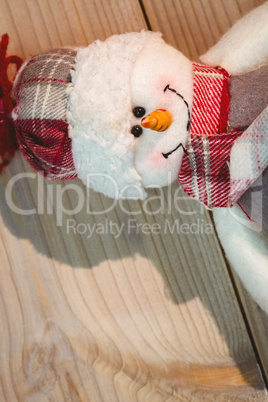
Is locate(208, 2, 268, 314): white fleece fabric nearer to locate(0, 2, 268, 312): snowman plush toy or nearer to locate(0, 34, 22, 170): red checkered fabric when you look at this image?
locate(0, 2, 268, 312): snowman plush toy

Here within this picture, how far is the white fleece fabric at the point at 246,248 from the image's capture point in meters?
0.49

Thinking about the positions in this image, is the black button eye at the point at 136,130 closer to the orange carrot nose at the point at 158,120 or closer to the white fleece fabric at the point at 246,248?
the orange carrot nose at the point at 158,120

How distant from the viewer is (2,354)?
0.59 meters

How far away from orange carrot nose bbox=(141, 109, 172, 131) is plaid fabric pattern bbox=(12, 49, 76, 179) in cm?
10

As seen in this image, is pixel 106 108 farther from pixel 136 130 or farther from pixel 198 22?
pixel 198 22

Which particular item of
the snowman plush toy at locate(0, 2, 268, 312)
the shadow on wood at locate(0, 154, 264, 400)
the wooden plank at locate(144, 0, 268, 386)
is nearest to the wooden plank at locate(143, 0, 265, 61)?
the wooden plank at locate(144, 0, 268, 386)

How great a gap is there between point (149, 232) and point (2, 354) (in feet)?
0.89

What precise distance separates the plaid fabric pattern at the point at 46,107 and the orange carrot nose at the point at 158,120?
0.10 meters

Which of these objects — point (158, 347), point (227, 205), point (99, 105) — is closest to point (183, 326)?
point (158, 347)

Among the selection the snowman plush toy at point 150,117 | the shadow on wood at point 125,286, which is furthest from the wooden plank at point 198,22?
the shadow on wood at point 125,286

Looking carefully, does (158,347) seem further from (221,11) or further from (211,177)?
(221,11)

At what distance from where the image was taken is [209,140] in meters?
0.44

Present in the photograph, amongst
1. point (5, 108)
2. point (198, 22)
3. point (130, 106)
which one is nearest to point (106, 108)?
point (130, 106)

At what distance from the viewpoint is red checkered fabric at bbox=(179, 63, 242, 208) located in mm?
446
